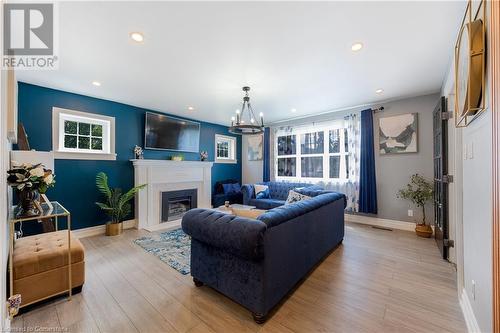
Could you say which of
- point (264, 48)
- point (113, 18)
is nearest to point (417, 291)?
point (264, 48)

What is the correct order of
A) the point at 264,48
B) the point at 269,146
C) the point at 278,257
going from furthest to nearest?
the point at 269,146
the point at 264,48
the point at 278,257

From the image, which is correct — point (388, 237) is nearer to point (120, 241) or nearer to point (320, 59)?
point (320, 59)

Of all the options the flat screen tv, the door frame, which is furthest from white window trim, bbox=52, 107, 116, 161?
the door frame

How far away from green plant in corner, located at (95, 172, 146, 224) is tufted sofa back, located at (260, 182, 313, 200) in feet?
9.86

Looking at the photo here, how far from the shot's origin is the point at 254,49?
2.24 meters

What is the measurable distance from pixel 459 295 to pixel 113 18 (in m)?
3.98

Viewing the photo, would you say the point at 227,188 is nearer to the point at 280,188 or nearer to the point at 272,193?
the point at 272,193

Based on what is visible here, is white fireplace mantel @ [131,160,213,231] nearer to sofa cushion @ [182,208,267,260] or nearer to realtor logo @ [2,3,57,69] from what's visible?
realtor logo @ [2,3,57,69]

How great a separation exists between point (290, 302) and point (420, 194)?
321 centimetres

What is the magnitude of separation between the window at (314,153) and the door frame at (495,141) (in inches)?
144

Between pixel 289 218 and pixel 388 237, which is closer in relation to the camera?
pixel 289 218

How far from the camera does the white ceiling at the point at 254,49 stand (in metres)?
1.71

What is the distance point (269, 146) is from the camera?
5.91 meters

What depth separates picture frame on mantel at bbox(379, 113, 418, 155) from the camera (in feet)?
12.5
